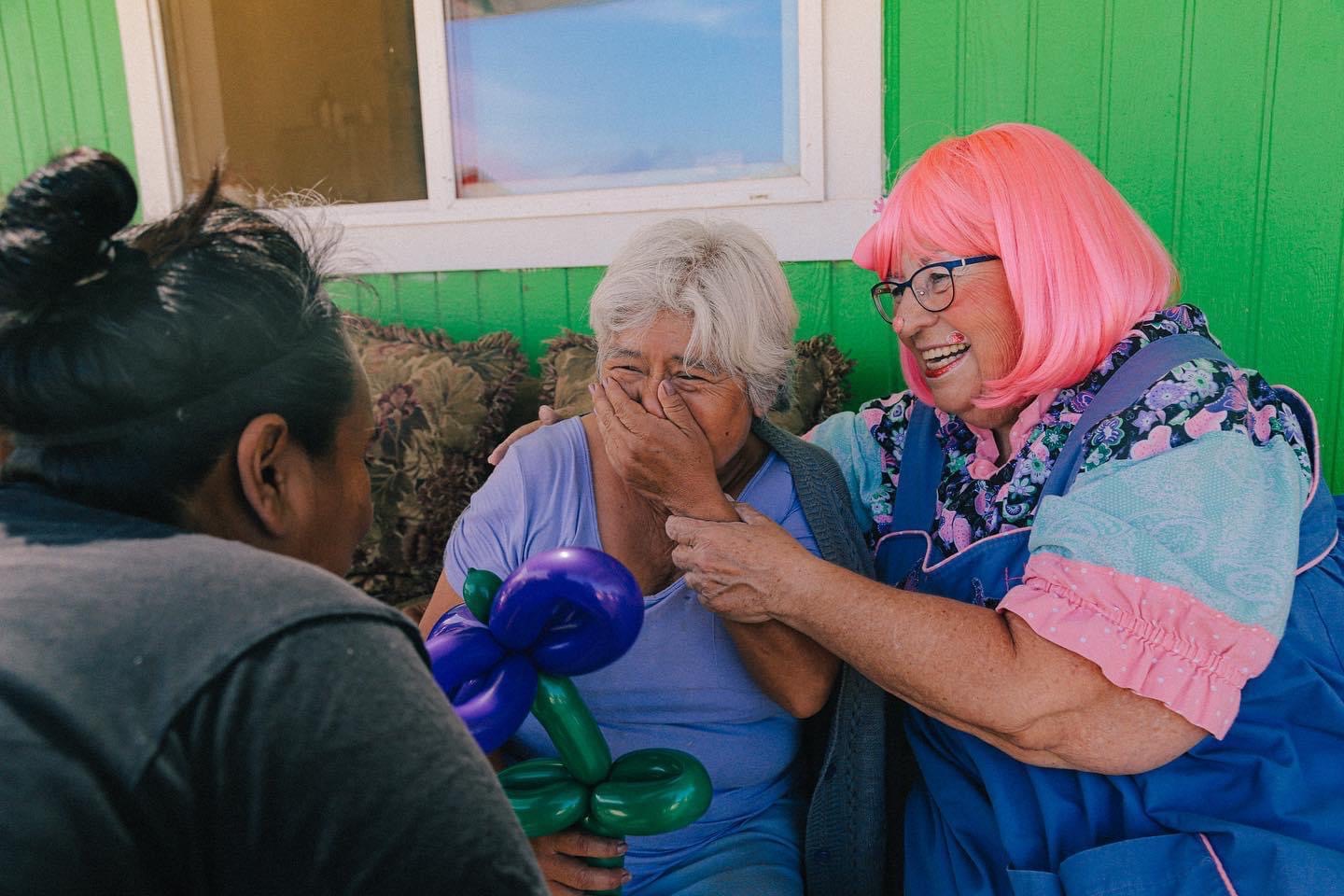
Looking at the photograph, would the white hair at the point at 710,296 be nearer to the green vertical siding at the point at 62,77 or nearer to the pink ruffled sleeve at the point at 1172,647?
the pink ruffled sleeve at the point at 1172,647

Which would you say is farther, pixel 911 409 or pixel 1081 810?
pixel 911 409

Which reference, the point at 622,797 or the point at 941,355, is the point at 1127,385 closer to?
the point at 941,355

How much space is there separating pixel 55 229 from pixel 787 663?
1145 mm

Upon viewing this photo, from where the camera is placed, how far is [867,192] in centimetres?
249

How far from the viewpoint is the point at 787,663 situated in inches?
59.0

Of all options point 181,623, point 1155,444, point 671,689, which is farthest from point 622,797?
point 1155,444

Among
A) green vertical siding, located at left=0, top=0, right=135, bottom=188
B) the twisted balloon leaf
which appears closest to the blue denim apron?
the twisted balloon leaf

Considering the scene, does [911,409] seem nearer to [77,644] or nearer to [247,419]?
[247,419]

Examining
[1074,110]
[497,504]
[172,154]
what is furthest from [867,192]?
[172,154]

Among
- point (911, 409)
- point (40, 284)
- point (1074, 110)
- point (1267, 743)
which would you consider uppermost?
point (1074, 110)

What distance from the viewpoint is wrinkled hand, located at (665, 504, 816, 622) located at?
137 cm

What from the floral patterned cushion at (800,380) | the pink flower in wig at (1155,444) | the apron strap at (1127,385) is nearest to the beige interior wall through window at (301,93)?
the floral patterned cushion at (800,380)

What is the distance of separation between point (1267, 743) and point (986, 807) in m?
0.39

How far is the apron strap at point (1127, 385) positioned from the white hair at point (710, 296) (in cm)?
54
